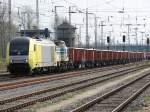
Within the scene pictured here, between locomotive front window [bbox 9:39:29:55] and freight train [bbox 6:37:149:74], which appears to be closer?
freight train [bbox 6:37:149:74]

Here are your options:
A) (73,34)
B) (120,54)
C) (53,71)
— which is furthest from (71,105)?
(73,34)

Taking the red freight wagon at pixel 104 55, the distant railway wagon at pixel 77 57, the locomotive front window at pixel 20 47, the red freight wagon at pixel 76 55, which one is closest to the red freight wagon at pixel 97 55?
the red freight wagon at pixel 104 55

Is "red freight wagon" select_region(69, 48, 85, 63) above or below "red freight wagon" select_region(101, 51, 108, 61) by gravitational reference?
above

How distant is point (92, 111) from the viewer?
1560 centimetres

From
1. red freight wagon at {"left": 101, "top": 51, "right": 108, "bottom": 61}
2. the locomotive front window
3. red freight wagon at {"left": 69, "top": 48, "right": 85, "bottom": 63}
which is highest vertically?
the locomotive front window

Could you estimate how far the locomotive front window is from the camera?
35875 millimetres

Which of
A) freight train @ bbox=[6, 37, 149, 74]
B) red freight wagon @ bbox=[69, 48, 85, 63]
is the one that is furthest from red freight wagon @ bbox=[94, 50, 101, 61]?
red freight wagon @ bbox=[69, 48, 85, 63]

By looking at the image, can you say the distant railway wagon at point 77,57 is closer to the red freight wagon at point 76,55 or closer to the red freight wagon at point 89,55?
the red freight wagon at point 76,55

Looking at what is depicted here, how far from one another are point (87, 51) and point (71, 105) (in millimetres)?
44720

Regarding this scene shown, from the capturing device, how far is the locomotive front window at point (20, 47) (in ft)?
118

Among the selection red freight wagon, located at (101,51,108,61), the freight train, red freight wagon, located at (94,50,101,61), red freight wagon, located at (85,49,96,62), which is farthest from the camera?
red freight wagon, located at (101,51,108,61)

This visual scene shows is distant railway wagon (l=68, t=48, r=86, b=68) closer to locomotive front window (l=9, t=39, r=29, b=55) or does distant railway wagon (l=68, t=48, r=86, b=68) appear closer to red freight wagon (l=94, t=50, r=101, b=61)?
red freight wagon (l=94, t=50, r=101, b=61)

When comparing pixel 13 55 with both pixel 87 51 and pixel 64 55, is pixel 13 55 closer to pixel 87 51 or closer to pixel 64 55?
pixel 64 55

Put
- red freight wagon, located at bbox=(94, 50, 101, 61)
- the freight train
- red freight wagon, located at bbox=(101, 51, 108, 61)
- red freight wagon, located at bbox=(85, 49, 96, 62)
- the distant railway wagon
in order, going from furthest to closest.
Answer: red freight wagon, located at bbox=(101, 51, 108, 61) → red freight wagon, located at bbox=(94, 50, 101, 61) → red freight wagon, located at bbox=(85, 49, 96, 62) → the distant railway wagon → the freight train
